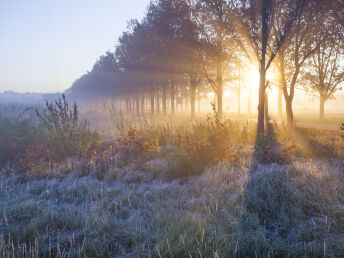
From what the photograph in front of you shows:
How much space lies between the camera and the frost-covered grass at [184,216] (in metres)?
2.27

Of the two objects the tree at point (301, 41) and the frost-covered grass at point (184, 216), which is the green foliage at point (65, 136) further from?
the tree at point (301, 41)

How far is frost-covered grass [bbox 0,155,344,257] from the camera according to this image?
2.27 metres

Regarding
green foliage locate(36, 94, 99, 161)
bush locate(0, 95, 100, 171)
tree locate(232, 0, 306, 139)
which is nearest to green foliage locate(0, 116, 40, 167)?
bush locate(0, 95, 100, 171)

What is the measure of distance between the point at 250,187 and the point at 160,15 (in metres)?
13.3

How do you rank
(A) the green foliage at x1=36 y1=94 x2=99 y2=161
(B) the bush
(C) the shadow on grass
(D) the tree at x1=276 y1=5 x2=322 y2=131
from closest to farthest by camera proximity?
(C) the shadow on grass
(B) the bush
(A) the green foliage at x1=36 y1=94 x2=99 y2=161
(D) the tree at x1=276 y1=5 x2=322 y2=131

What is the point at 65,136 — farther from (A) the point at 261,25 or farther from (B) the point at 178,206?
(A) the point at 261,25

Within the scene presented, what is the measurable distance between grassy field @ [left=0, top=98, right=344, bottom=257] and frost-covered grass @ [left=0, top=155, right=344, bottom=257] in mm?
13

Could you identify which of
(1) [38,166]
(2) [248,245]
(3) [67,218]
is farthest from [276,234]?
(1) [38,166]

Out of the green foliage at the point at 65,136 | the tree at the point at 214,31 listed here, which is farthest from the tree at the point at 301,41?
the green foliage at the point at 65,136

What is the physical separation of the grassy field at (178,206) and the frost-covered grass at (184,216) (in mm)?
13

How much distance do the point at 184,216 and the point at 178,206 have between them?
19.4 inches

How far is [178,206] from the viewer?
11.0 feet

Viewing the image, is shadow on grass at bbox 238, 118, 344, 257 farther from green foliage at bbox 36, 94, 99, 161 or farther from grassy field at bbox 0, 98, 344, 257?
green foliage at bbox 36, 94, 99, 161

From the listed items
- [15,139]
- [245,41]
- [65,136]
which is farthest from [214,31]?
[15,139]
